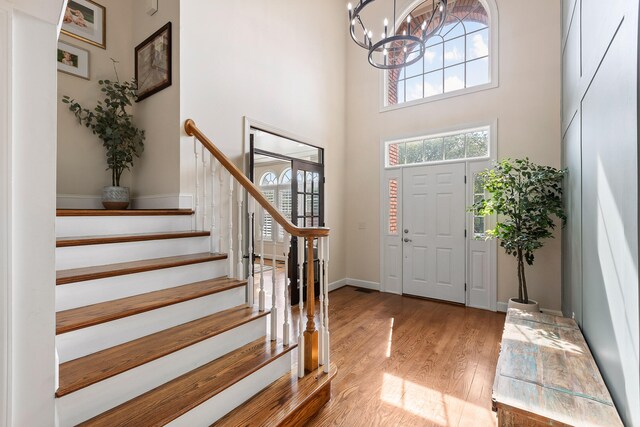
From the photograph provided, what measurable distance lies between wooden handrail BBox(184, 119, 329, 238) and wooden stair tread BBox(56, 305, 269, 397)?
707 millimetres

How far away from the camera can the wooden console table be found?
4.17 ft

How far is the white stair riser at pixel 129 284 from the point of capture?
5.43ft

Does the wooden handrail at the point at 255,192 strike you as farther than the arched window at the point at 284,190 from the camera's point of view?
No

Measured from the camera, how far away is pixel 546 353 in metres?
1.82

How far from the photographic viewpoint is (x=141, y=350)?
160cm

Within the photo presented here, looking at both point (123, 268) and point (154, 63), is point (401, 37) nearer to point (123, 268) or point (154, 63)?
point (154, 63)

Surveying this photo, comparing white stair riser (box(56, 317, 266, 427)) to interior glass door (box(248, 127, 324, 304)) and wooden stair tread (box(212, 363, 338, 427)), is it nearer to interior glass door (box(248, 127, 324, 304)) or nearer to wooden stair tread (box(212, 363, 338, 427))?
wooden stair tread (box(212, 363, 338, 427))

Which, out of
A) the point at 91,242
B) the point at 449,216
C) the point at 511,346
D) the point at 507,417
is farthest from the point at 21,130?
the point at 449,216

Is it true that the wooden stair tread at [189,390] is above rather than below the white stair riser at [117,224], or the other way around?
below

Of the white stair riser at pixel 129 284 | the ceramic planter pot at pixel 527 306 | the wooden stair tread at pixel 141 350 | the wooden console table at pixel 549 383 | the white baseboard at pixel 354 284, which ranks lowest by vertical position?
the white baseboard at pixel 354 284

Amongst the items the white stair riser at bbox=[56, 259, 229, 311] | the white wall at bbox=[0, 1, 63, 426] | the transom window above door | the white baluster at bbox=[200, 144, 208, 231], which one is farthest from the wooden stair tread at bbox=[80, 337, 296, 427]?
the transom window above door

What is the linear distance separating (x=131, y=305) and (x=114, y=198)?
169 cm

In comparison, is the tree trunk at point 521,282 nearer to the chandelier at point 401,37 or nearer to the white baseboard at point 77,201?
the chandelier at point 401,37

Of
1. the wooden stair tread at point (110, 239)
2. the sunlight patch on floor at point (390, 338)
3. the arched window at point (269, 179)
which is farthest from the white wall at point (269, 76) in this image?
the arched window at point (269, 179)
